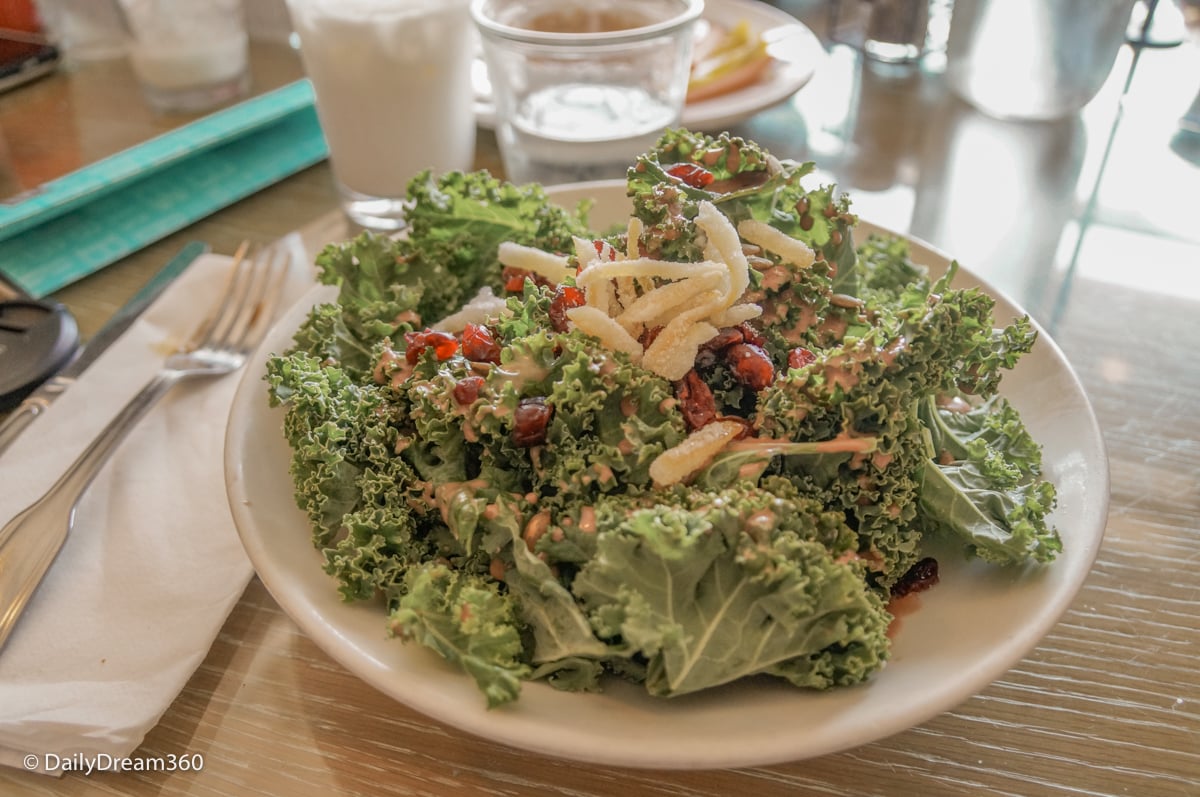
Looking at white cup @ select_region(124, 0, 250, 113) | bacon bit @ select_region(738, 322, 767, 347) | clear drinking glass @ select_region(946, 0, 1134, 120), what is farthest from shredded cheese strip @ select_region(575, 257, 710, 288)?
white cup @ select_region(124, 0, 250, 113)

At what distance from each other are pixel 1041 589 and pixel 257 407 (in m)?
1.21

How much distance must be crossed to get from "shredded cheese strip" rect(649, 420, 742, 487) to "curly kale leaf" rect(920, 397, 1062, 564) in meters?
0.32

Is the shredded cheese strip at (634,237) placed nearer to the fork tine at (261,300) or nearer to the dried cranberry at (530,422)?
the dried cranberry at (530,422)

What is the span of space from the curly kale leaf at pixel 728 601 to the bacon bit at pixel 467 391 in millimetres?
318

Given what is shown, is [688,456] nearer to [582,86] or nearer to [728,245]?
[728,245]

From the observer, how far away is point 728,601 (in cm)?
104

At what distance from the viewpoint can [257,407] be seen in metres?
1.45

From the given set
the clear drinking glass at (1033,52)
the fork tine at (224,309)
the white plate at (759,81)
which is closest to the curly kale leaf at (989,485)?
the white plate at (759,81)

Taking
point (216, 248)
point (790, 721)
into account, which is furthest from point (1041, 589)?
point (216, 248)

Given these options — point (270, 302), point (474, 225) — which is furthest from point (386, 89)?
point (474, 225)

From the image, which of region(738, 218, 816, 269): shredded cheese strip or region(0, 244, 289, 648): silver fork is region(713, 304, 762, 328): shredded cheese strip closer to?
region(738, 218, 816, 269): shredded cheese strip

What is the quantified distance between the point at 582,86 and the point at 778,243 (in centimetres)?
125

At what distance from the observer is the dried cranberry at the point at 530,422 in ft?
3.97

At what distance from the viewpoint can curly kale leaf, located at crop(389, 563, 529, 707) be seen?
40.2 inches
